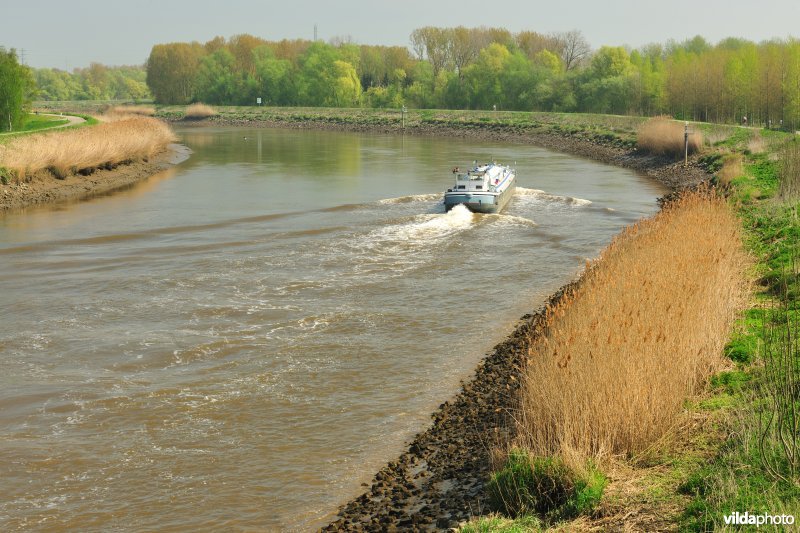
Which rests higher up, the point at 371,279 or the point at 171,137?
the point at 171,137

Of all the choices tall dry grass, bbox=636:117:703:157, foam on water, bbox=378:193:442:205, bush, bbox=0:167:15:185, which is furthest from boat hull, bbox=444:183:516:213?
tall dry grass, bbox=636:117:703:157

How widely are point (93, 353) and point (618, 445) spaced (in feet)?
46.3

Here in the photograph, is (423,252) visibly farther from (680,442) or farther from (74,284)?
(680,442)

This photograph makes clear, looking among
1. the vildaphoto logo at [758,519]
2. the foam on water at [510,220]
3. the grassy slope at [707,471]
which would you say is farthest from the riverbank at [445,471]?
the foam on water at [510,220]

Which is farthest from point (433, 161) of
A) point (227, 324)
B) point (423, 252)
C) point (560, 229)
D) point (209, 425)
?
point (209, 425)

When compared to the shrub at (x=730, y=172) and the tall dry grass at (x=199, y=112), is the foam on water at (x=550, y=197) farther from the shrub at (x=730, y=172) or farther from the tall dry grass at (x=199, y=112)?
the tall dry grass at (x=199, y=112)

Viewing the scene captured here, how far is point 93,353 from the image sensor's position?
21.2 metres

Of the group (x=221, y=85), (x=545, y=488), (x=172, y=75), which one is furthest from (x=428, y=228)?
(x=172, y=75)

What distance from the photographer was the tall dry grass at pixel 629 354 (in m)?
12.3

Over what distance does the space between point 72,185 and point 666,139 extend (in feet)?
148

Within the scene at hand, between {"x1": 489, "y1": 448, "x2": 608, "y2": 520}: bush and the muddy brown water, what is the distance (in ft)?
10.1

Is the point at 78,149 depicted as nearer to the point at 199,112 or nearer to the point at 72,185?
the point at 72,185

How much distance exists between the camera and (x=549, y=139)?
9681 cm

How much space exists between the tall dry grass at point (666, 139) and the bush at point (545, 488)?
180ft
